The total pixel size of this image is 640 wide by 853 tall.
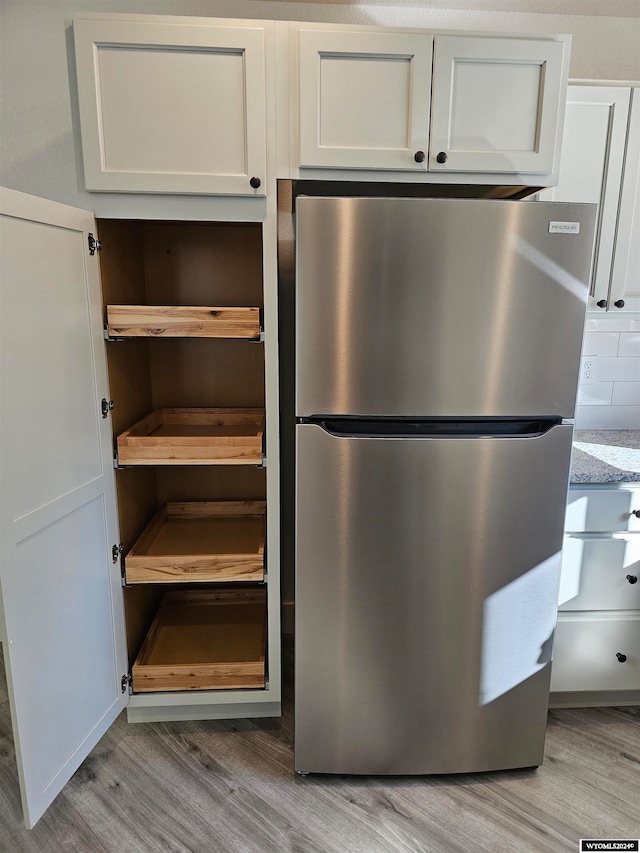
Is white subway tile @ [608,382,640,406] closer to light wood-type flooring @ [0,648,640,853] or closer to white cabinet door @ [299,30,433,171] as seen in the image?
light wood-type flooring @ [0,648,640,853]

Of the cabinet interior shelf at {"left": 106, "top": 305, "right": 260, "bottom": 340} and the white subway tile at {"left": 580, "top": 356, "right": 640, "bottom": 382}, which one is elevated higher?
the cabinet interior shelf at {"left": 106, "top": 305, "right": 260, "bottom": 340}

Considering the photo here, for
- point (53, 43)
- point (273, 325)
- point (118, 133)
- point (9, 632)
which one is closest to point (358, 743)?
point (9, 632)

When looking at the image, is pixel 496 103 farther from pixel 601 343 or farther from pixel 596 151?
pixel 601 343

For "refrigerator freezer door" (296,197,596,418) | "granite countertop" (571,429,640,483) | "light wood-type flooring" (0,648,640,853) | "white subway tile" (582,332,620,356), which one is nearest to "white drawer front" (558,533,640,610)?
"granite countertop" (571,429,640,483)

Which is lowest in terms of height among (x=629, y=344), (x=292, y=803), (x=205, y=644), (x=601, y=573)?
(x=292, y=803)

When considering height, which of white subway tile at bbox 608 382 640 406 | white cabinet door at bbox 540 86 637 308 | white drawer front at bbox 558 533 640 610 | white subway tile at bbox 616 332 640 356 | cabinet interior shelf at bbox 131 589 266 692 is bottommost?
cabinet interior shelf at bbox 131 589 266 692

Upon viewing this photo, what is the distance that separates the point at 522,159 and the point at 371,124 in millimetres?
451

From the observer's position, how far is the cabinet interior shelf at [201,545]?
1697 millimetres

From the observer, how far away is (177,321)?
5.11ft

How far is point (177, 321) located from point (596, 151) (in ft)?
4.92

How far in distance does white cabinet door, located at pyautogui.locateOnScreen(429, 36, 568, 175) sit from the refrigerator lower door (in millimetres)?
801

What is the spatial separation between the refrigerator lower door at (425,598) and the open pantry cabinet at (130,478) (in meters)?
0.26

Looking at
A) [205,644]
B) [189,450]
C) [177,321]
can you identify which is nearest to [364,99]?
[177,321]

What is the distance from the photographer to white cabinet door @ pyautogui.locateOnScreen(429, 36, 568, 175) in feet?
4.63
